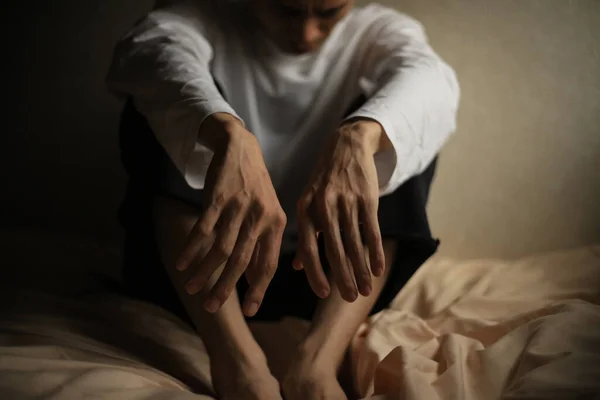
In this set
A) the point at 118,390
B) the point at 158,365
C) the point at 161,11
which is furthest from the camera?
the point at 161,11

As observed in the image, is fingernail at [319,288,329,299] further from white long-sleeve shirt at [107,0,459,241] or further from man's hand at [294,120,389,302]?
white long-sleeve shirt at [107,0,459,241]

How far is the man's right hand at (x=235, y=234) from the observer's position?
532 millimetres

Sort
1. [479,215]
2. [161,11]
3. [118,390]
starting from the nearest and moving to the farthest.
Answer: [118,390] → [161,11] → [479,215]

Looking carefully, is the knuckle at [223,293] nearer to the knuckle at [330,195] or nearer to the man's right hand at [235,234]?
the man's right hand at [235,234]

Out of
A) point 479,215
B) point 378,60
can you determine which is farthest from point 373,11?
point 479,215

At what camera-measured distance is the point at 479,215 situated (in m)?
1.08

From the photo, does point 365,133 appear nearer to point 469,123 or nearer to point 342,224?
point 342,224

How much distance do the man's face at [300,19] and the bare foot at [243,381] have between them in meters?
0.37

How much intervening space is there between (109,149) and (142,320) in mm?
526

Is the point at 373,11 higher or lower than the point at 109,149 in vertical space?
higher

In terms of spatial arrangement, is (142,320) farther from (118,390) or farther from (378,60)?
(378,60)

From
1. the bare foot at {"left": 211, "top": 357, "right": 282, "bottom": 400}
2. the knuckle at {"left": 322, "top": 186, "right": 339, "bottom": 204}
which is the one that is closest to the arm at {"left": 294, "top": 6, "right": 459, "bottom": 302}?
the knuckle at {"left": 322, "top": 186, "right": 339, "bottom": 204}

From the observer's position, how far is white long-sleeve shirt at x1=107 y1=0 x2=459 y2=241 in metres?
Result: 0.65

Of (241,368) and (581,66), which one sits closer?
(241,368)
